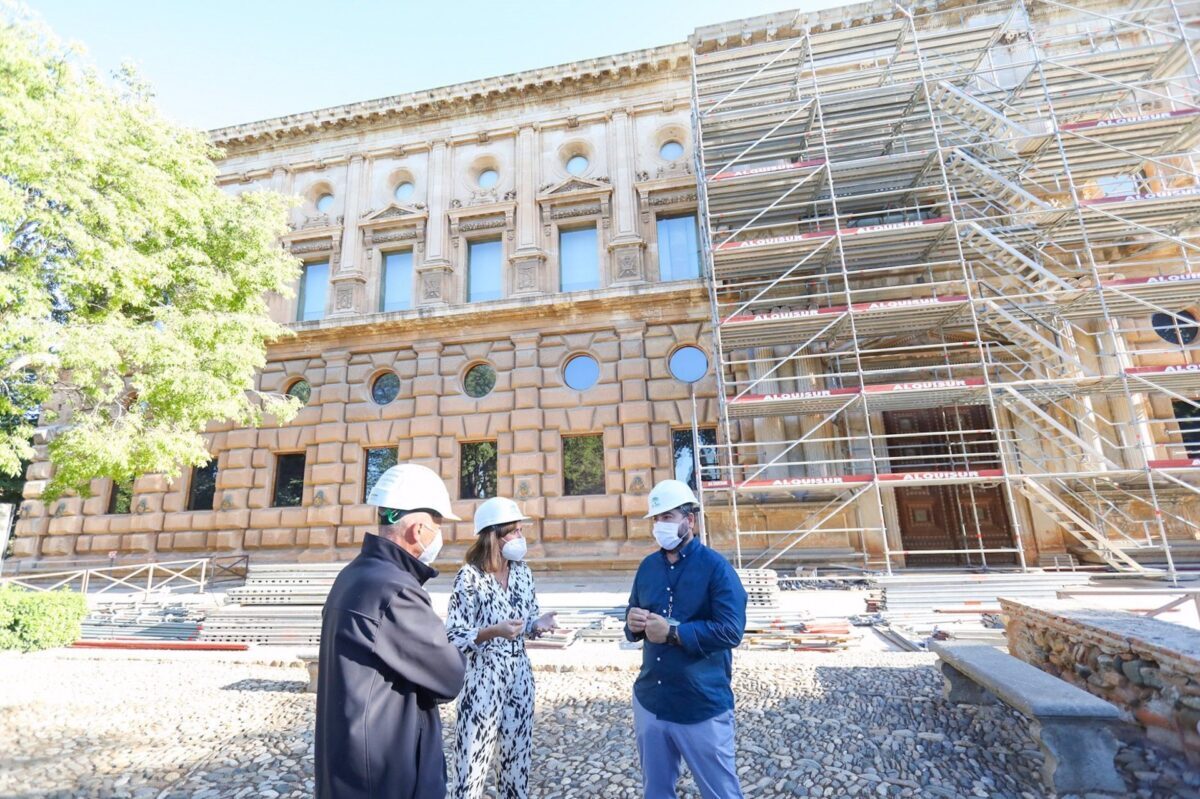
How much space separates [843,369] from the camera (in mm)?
14086

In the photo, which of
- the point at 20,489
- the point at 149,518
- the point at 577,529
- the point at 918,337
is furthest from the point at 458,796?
the point at 20,489

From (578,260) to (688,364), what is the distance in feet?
16.8

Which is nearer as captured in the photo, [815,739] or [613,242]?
[815,739]

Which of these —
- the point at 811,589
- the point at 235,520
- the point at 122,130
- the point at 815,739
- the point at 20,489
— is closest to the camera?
the point at 815,739

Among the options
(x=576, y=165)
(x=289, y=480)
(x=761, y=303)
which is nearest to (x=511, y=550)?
(x=761, y=303)

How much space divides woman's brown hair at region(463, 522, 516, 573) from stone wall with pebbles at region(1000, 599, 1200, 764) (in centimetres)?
455

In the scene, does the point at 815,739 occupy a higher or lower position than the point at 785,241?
lower

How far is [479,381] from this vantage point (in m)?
16.4

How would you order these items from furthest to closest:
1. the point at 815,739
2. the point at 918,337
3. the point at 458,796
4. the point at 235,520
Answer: the point at 235,520 → the point at 918,337 → the point at 815,739 → the point at 458,796

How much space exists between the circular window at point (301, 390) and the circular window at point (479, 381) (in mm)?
5223

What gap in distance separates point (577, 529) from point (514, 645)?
11.3 m

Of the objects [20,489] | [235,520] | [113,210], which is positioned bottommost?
[235,520]

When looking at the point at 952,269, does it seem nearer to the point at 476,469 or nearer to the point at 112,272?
the point at 476,469

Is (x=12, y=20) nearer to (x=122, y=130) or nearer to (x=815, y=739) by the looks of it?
(x=122, y=130)
